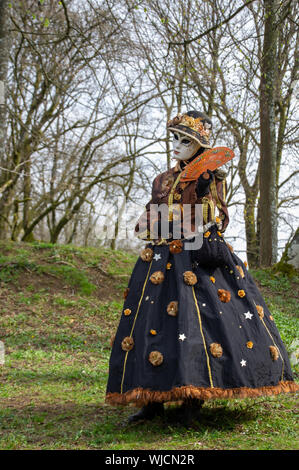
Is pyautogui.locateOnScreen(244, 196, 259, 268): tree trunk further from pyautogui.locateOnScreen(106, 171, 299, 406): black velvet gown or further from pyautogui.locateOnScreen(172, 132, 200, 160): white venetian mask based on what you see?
pyautogui.locateOnScreen(106, 171, 299, 406): black velvet gown

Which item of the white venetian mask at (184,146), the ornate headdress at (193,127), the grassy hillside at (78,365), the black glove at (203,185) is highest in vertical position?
the ornate headdress at (193,127)

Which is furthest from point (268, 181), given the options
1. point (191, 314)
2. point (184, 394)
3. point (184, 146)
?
point (184, 394)

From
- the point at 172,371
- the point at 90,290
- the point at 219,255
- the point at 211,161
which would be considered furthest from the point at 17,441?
the point at 90,290

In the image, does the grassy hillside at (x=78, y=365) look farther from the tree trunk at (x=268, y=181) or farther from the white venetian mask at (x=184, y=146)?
the white venetian mask at (x=184, y=146)

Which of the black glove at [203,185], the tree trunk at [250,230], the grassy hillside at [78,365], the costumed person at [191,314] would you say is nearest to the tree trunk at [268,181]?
the grassy hillside at [78,365]

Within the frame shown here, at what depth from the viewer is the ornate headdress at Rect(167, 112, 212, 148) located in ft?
13.8

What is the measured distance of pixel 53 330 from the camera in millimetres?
7742

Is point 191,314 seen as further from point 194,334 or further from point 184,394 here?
point 184,394

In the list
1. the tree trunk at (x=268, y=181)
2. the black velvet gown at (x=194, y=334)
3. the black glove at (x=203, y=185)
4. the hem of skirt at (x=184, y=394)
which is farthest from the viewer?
the tree trunk at (x=268, y=181)

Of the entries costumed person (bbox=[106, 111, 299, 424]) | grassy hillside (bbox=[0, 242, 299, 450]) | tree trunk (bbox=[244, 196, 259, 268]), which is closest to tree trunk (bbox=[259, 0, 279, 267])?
grassy hillside (bbox=[0, 242, 299, 450])

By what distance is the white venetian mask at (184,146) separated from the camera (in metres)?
4.29

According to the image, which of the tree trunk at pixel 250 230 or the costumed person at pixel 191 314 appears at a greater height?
the tree trunk at pixel 250 230

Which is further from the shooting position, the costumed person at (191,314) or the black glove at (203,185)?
the black glove at (203,185)

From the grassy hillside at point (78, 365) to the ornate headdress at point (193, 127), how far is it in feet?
7.77
